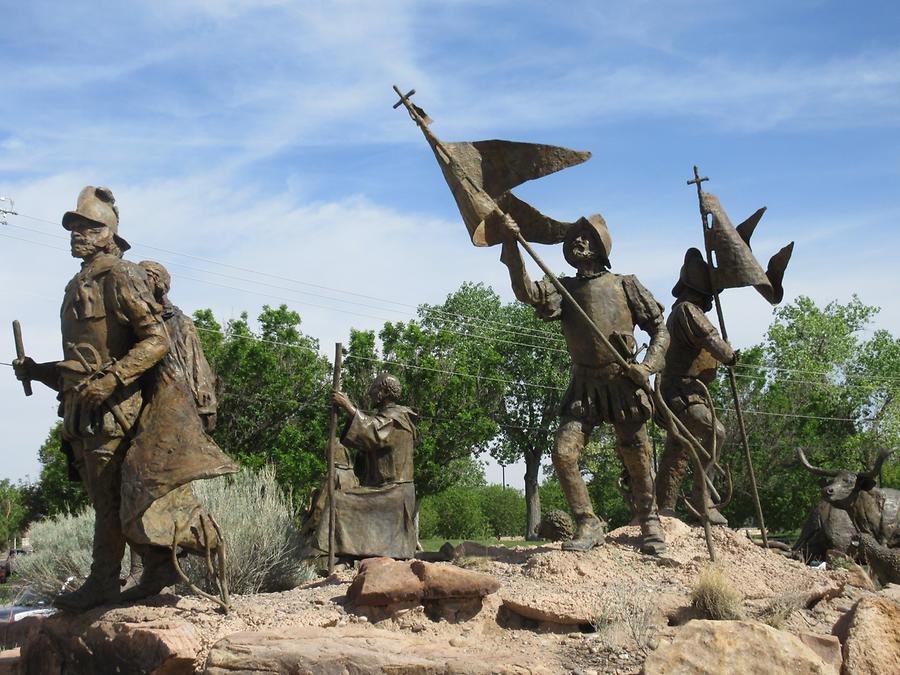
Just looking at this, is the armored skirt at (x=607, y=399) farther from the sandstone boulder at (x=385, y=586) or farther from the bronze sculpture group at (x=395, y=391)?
the sandstone boulder at (x=385, y=586)

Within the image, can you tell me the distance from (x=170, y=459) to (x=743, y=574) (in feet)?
11.9

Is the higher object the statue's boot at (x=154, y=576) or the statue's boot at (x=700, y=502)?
the statue's boot at (x=700, y=502)

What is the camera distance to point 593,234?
24.3ft

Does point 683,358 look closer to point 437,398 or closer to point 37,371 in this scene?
point 37,371

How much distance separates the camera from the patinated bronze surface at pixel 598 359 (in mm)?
7059

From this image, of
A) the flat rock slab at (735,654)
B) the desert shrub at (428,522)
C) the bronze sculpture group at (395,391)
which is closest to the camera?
the flat rock slab at (735,654)

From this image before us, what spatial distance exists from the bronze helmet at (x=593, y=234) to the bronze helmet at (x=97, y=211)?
313 centimetres

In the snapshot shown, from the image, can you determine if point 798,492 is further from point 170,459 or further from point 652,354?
point 170,459

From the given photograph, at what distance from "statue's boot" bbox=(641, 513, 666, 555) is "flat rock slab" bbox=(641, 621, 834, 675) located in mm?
2107

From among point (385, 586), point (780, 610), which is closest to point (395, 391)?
point (385, 586)

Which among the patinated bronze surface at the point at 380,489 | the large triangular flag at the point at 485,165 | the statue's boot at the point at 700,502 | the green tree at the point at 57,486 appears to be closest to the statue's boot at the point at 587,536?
the statue's boot at the point at 700,502

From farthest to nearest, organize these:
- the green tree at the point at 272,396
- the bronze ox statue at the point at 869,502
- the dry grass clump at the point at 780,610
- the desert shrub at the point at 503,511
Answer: the desert shrub at the point at 503,511
the green tree at the point at 272,396
the bronze ox statue at the point at 869,502
the dry grass clump at the point at 780,610

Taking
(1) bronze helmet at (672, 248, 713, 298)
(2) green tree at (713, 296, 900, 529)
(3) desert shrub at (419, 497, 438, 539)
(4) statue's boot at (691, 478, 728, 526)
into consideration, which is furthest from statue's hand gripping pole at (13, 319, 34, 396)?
(3) desert shrub at (419, 497, 438, 539)

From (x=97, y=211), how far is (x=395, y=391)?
3392 millimetres
